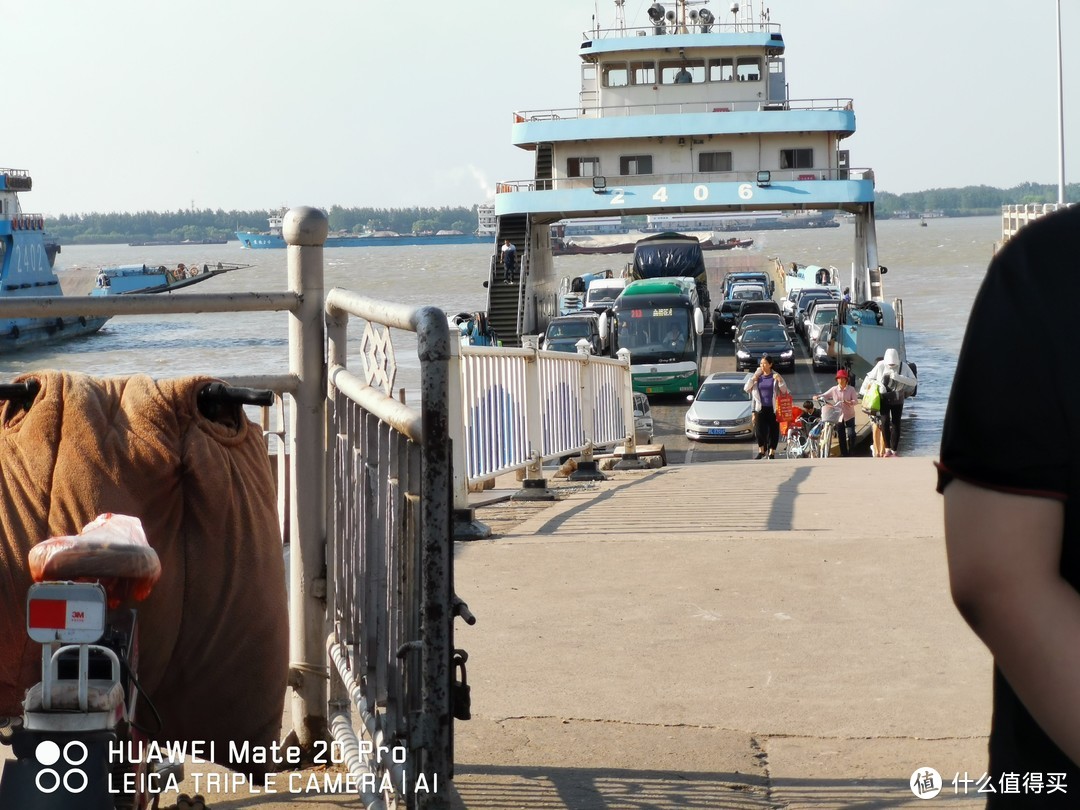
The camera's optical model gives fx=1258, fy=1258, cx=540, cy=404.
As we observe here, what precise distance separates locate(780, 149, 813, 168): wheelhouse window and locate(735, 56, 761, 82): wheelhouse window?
4661mm

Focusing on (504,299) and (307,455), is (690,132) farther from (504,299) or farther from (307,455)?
(307,455)

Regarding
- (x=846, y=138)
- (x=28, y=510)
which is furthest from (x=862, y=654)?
(x=846, y=138)

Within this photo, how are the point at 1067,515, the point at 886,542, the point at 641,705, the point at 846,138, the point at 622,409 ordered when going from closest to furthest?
1. the point at 1067,515
2. the point at 641,705
3. the point at 886,542
4. the point at 622,409
5. the point at 846,138

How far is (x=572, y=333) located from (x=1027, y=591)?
112 feet

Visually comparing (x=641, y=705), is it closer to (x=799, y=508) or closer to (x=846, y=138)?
(x=799, y=508)

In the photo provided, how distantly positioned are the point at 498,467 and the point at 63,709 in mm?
7372

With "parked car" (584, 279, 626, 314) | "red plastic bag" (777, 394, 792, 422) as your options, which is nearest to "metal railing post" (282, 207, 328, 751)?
"red plastic bag" (777, 394, 792, 422)

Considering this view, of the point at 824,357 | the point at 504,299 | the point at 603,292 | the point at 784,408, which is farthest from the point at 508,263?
the point at 784,408

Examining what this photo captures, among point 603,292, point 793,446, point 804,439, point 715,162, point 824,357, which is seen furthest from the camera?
point 603,292

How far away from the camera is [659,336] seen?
33562 millimetres

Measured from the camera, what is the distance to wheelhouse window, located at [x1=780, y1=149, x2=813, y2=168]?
4731cm

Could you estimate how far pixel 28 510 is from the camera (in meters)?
2.88

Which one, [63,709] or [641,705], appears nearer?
[63,709]

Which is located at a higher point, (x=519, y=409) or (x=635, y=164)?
(x=635, y=164)
